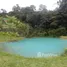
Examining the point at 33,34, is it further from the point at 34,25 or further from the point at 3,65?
the point at 3,65

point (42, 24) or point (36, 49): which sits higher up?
point (42, 24)

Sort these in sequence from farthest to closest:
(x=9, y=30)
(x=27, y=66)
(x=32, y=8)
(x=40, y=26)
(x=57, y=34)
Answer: (x=32, y=8) → (x=40, y=26) → (x=57, y=34) → (x=9, y=30) → (x=27, y=66)

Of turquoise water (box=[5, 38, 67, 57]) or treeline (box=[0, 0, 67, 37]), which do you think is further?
treeline (box=[0, 0, 67, 37])

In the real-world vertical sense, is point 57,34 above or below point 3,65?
below

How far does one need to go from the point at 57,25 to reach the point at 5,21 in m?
7.37

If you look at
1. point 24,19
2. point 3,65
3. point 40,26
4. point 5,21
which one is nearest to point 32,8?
point 24,19

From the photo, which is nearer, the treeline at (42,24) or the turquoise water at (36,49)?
the turquoise water at (36,49)

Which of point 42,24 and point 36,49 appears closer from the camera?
point 36,49

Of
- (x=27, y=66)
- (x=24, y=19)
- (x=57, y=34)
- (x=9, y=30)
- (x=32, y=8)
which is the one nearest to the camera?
(x=27, y=66)

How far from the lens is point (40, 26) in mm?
25844

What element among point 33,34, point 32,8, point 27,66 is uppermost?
point 32,8

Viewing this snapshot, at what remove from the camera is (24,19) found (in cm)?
2850

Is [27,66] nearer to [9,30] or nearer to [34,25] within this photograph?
[9,30]

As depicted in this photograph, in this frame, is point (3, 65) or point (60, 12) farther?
point (60, 12)
